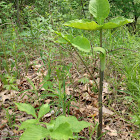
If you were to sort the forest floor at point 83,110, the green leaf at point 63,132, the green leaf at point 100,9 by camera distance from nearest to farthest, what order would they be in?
the green leaf at point 63,132 < the green leaf at point 100,9 < the forest floor at point 83,110

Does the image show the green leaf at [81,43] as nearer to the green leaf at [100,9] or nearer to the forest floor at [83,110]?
the green leaf at [100,9]

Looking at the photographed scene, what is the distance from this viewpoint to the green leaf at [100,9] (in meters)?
0.93

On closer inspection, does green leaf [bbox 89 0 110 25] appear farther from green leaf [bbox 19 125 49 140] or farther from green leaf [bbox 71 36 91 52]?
green leaf [bbox 19 125 49 140]

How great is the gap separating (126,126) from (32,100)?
1089 mm

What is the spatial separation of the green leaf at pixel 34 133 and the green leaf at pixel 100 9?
2.29 ft

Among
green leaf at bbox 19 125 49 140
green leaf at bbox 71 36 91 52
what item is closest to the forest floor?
green leaf at bbox 19 125 49 140

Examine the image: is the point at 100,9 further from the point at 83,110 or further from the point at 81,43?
the point at 83,110

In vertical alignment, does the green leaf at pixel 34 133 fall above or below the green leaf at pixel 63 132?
below

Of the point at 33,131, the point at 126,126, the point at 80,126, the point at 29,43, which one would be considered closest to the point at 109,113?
the point at 126,126

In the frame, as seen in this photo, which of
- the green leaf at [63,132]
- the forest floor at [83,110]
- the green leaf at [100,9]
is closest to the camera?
the green leaf at [63,132]

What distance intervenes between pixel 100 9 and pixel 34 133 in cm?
80

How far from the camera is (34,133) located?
2.73ft

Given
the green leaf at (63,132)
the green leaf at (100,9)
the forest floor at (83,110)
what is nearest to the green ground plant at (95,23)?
the green leaf at (100,9)

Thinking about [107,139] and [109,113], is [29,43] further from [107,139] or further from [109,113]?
[107,139]
